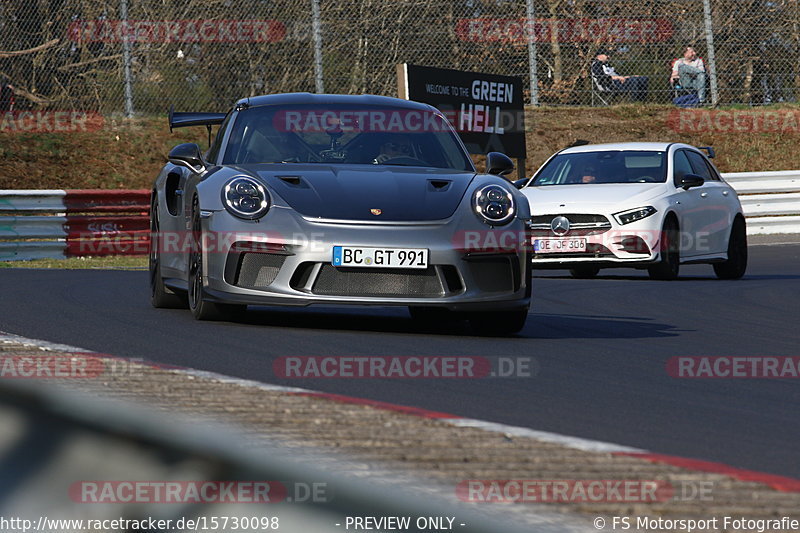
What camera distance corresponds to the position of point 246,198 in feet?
23.8

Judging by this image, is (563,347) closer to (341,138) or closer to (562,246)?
(341,138)

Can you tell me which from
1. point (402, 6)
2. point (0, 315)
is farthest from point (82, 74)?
point (0, 315)

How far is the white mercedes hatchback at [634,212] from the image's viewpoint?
13.5 metres

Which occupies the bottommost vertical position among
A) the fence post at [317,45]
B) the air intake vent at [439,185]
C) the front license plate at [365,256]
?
the fence post at [317,45]

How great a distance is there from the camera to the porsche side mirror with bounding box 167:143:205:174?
26.2 ft

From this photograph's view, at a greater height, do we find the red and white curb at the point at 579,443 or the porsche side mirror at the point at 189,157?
the red and white curb at the point at 579,443

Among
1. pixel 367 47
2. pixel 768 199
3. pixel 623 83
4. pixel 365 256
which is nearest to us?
pixel 365 256

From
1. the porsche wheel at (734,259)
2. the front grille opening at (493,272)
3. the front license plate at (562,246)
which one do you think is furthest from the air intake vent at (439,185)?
the porsche wheel at (734,259)

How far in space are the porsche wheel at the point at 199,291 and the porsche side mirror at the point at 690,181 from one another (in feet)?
25.3

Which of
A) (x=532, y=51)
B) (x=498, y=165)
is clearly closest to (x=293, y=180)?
(x=498, y=165)

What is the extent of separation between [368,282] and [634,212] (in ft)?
23.1

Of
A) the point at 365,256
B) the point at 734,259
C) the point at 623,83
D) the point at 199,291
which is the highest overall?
the point at 365,256

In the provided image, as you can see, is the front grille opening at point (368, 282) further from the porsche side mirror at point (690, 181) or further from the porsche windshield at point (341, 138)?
the porsche side mirror at point (690, 181)

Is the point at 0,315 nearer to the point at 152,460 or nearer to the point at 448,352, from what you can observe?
the point at 448,352
